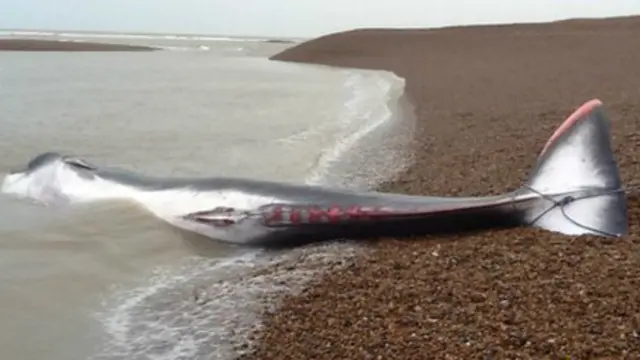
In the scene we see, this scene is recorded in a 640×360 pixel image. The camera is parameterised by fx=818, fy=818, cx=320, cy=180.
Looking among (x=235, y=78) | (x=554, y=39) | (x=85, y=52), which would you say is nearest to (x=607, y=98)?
(x=235, y=78)

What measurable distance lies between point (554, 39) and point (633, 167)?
25950 millimetres

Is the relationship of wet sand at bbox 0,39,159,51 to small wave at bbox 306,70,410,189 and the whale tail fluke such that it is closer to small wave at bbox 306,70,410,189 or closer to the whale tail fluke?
small wave at bbox 306,70,410,189

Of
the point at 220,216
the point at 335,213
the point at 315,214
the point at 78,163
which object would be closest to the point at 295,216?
the point at 315,214

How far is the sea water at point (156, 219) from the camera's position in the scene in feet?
17.1

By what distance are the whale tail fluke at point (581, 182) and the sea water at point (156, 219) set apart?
1.51 m

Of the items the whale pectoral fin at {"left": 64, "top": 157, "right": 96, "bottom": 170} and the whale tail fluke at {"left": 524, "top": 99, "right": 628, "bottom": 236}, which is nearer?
the whale tail fluke at {"left": 524, "top": 99, "right": 628, "bottom": 236}

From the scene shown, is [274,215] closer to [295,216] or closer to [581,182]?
[295,216]

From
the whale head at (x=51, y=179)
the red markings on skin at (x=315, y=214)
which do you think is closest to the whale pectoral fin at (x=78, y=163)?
the whale head at (x=51, y=179)

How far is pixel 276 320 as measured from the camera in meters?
5.02

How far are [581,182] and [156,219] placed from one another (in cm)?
389

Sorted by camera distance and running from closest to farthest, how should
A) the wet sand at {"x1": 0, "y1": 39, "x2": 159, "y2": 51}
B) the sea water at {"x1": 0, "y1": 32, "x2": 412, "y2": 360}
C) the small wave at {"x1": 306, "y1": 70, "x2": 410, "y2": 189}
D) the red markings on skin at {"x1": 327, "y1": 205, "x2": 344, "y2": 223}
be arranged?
1. the sea water at {"x1": 0, "y1": 32, "x2": 412, "y2": 360}
2. the red markings on skin at {"x1": 327, "y1": 205, "x2": 344, "y2": 223}
3. the small wave at {"x1": 306, "y1": 70, "x2": 410, "y2": 189}
4. the wet sand at {"x1": 0, "y1": 39, "x2": 159, "y2": 51}

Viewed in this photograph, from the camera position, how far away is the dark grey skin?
578 cm

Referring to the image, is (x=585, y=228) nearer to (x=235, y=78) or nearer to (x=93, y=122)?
(x=93, y=122)

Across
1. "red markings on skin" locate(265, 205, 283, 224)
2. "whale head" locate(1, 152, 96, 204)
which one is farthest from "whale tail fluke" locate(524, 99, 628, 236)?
"whale head" locate(1, 152, 96, 204)
